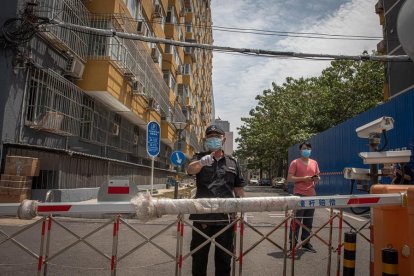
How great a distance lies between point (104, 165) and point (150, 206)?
1305cm

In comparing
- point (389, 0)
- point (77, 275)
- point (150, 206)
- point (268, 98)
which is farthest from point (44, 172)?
point (268, 98)

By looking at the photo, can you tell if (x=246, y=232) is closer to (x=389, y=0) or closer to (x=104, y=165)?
(x=104, y=165)

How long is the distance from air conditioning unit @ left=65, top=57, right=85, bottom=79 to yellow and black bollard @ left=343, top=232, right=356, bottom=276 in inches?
443

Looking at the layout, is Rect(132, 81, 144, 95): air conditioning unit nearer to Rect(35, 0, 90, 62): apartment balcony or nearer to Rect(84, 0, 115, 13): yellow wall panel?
Rect(35, 0, 90, 62): apartment balcony

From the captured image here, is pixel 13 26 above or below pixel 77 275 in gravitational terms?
above

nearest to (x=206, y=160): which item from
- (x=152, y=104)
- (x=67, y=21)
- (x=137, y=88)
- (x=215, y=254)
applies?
(x=215, y=254)

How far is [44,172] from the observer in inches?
455

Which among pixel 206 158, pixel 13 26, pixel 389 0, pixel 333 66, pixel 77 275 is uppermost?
pixel 389 0

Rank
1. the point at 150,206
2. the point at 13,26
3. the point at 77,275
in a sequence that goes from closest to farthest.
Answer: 1. the point at 150,206
2. the point at 77,275
3. the point at 13,26

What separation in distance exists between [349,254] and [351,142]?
1240cm

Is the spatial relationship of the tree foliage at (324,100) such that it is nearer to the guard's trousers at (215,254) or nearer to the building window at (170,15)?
the building window at (170,15)

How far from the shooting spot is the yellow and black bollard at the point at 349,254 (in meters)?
3.82

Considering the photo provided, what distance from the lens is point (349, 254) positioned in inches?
152

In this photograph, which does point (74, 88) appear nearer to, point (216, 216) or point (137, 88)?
point (137, 88)
